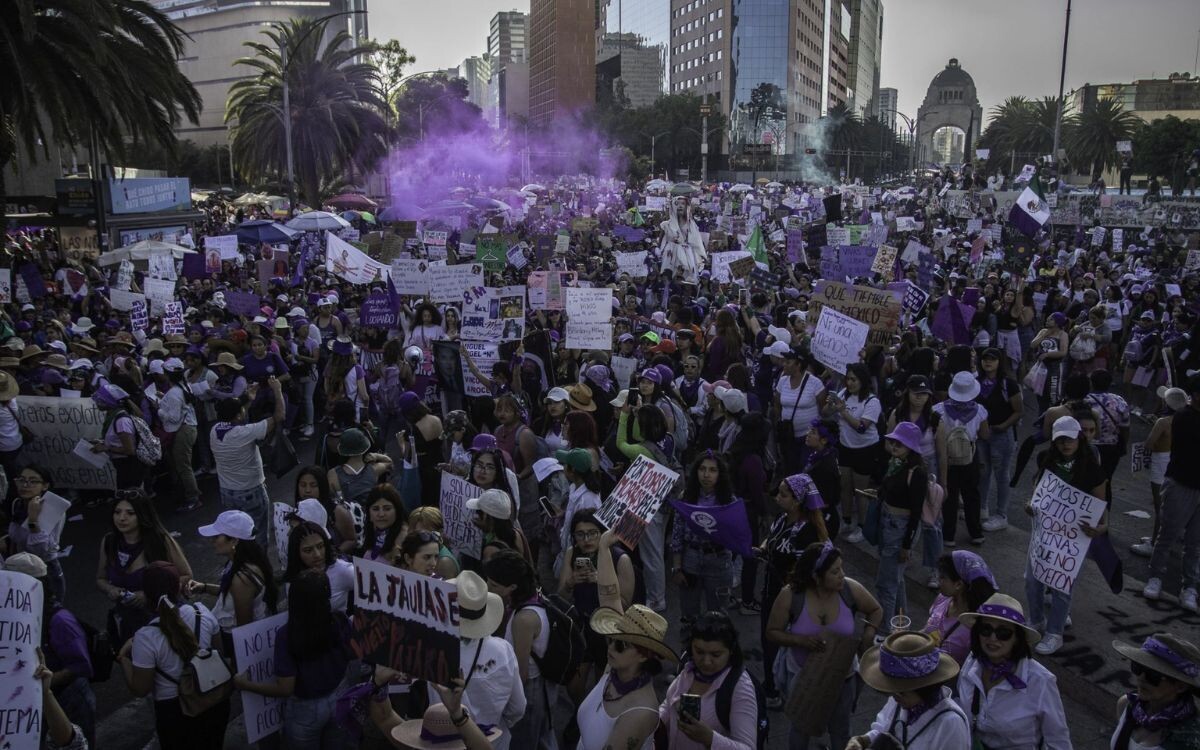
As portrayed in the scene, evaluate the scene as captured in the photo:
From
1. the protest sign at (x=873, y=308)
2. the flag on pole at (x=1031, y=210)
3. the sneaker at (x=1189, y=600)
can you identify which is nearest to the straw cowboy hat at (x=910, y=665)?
the sneaker at (x=1189, y=600)

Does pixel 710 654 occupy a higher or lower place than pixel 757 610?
higher

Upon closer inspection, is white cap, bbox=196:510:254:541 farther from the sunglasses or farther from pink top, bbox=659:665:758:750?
the sunglasses

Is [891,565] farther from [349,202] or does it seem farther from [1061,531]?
[349,202]

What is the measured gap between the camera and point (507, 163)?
332 ft

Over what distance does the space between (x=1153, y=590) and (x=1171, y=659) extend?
4.47 meters

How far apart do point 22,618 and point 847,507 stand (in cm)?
682

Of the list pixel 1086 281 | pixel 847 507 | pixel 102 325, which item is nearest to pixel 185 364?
pixel 102 325

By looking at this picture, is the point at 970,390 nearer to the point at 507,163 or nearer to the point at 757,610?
the point at 757,610

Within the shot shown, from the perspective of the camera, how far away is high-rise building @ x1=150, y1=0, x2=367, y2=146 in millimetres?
111188

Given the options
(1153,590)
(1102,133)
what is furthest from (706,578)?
(1102,133)

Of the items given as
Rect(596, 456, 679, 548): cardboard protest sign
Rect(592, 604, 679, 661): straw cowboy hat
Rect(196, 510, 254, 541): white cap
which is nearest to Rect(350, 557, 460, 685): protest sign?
Rect(592, 604, 679, 661): straw cowboy hat

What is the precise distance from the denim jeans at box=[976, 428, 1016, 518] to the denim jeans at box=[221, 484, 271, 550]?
21.1 ft

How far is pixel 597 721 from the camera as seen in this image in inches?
140

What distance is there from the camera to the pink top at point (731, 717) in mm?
3484
